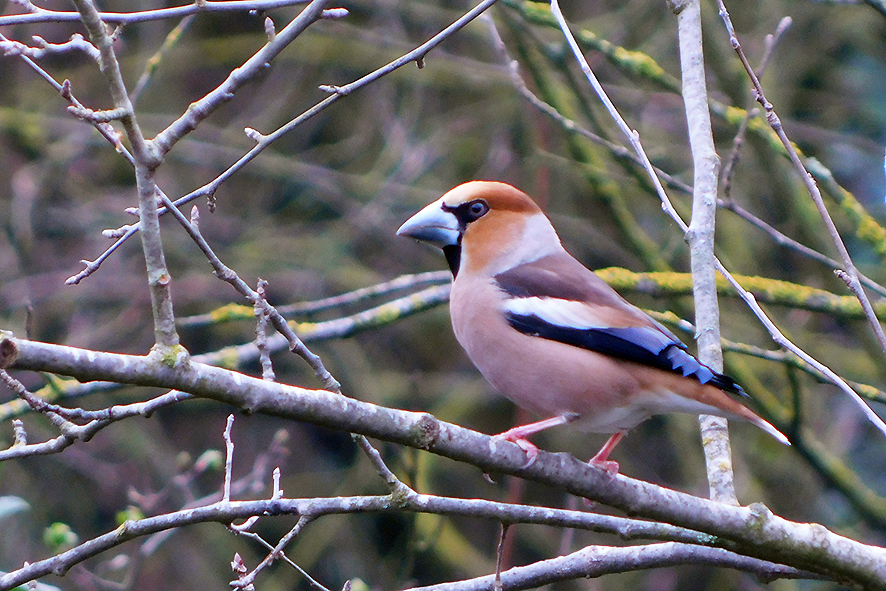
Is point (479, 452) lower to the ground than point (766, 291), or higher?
lower

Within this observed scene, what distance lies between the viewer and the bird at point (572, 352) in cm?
336

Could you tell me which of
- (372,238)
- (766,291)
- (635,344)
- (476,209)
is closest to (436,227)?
(476,209)

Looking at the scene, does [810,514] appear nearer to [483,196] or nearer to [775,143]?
[775,143]

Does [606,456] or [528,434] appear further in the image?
[606,456]

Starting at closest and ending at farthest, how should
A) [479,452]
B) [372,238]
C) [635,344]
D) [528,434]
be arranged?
[479,452] → [528,434] → [635,344] → [372,238]

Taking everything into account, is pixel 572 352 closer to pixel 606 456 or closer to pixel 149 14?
pixel 606 456

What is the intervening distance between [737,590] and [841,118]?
13.3ft

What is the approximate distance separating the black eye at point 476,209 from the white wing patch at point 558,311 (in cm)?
74

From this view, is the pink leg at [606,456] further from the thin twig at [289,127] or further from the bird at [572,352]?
the thin twig at [289,127]

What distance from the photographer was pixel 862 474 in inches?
302

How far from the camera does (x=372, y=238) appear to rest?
26.4ft

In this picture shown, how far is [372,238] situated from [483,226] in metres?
3.82

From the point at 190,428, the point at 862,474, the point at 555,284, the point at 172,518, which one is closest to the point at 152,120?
the point at 190,428

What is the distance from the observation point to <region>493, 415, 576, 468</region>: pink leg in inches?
101
